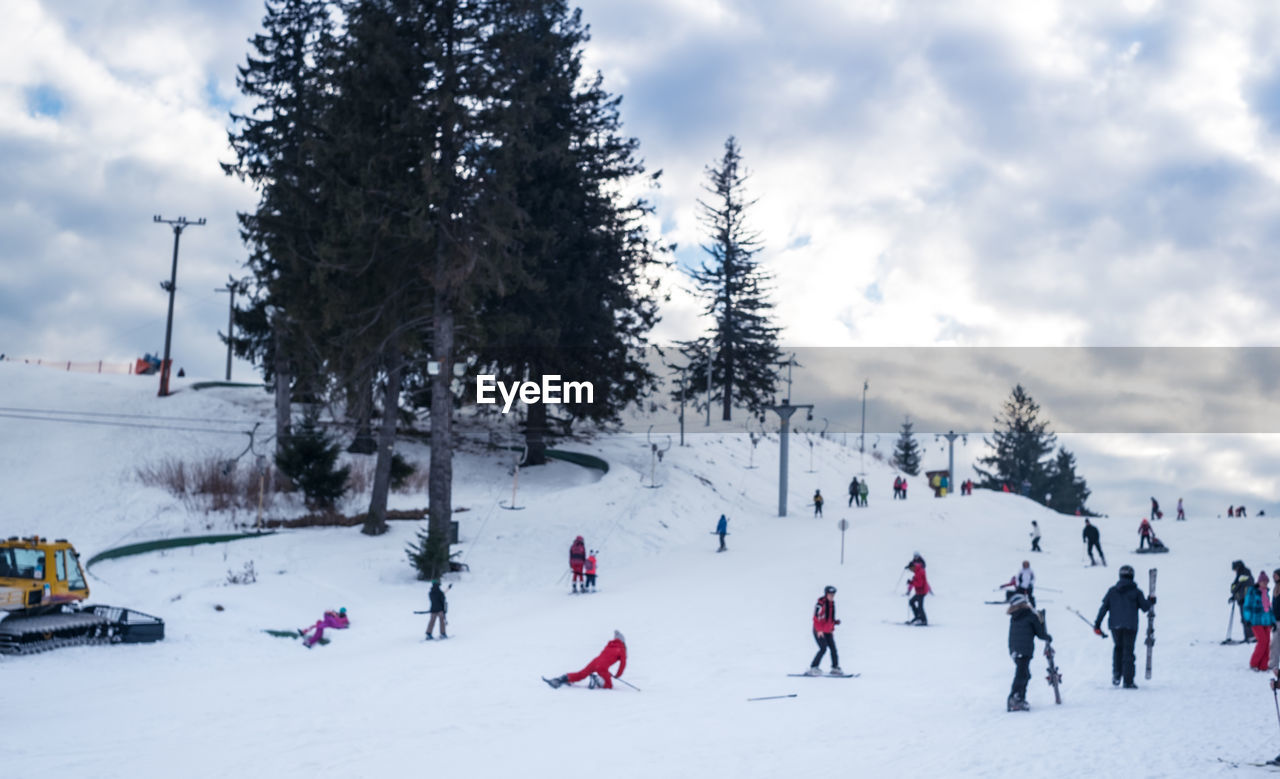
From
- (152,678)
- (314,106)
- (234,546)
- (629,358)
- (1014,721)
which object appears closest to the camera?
(1014,721)

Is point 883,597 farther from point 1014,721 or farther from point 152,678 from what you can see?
point 152,678

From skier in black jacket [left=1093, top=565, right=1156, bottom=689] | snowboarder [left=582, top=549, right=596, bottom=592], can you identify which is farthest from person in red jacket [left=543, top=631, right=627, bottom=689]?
snowboarder [left=582, top=549, right=596, bottom=592]

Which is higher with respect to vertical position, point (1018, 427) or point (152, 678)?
point (1018, 427)

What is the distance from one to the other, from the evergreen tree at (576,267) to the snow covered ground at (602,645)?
15.0 feet

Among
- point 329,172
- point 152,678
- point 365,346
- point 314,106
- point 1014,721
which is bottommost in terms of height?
point 152,678


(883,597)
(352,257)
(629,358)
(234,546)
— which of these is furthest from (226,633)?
(629,358)

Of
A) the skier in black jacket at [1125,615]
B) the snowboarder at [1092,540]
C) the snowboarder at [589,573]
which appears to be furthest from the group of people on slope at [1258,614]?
the snowboarder at [589,573]

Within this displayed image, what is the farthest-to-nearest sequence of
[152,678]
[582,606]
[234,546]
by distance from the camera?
[234,546]
[582,606]
[152,678]

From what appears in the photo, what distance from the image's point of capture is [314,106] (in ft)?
107

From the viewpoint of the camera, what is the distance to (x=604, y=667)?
16.6 metres

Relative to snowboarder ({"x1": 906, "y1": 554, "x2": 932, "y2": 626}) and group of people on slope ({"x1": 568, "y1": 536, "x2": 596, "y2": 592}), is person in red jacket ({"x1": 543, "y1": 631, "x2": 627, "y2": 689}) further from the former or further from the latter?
group of people on slope ({"x1": 568, "y1": 536, "x2": 596, "y2": 592})

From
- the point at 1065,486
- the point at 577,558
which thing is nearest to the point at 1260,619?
the point at 577,558

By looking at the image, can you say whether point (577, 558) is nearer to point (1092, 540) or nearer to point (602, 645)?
point (602, 645)

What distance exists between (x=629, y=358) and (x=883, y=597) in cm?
2064
